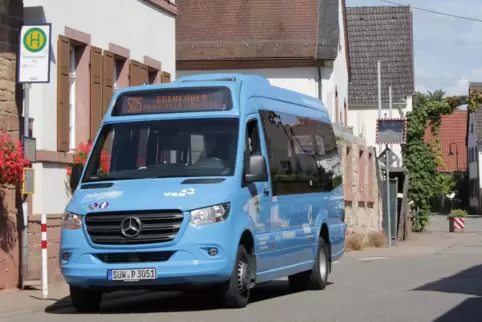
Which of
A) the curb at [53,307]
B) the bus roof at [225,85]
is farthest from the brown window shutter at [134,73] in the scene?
the bus roof at [225,85]

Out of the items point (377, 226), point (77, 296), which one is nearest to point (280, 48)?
point (377, 226)

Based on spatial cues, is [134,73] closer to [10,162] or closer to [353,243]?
[10,162]

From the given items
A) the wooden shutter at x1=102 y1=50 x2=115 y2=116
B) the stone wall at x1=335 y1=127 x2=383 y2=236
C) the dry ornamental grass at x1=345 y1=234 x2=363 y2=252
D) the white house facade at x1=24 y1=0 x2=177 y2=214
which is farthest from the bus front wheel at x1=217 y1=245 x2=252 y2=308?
the stone wall at x1=335 y1=127 x2=383 y2=236

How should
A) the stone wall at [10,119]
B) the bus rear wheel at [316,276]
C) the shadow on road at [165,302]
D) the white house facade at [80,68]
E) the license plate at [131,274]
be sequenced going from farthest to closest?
the white house facade at [80,68]
the stone wall at [10,119]
the bus rear wheel at [316,276]
the shadow on road at [165,302]
the license plate at [131,274]

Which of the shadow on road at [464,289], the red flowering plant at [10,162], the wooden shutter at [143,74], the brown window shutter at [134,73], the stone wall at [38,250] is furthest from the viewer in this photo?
the wooden shutter at [143,74]

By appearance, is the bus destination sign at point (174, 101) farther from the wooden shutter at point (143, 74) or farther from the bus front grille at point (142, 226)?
the wooden shutter at point (143, 74)

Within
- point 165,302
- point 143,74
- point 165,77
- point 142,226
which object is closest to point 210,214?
point 142,226

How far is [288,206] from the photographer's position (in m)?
14.6

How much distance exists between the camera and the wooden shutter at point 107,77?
20.3 meters

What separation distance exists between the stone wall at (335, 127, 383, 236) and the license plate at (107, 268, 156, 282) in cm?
1942

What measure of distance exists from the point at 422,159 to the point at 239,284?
3347 cm

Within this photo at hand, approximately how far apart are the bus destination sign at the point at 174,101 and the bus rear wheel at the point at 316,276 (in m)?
3.61

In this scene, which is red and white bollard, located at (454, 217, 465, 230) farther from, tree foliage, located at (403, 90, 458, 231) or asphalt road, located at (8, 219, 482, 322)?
asphalt road, located at (8, 219, 482, 322)

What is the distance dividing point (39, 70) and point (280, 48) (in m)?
26.0
